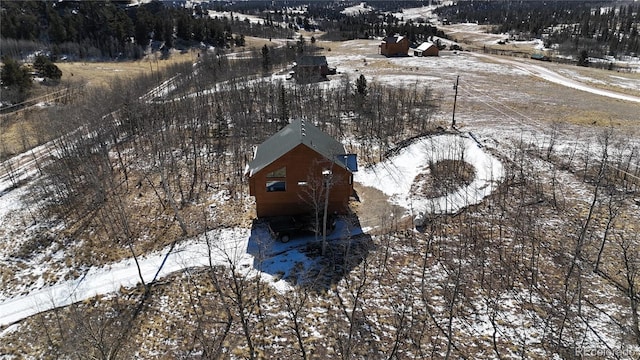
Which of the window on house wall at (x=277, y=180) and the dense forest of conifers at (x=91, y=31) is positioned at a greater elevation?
the dense forest of conifers at (x=91, y=31)

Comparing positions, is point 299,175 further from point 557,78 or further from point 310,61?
point 557,78

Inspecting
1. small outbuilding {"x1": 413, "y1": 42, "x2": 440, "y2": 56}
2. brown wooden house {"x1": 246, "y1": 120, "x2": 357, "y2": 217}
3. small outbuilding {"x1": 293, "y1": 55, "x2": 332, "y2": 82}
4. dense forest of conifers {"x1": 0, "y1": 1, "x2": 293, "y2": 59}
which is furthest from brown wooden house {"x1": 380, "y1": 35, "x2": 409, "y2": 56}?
brown wooden house {"x1": 246, "y1": 120, "x2": 357, "y2": 217}

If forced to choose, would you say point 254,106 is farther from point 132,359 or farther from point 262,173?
point 132,359

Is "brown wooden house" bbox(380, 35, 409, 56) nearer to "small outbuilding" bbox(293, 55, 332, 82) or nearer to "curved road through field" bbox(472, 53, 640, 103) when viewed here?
"curved road through field" bbox(472, 53, 640, 103)

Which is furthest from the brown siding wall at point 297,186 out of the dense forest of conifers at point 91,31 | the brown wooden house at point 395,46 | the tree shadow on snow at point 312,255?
the dense forest of conifers at point 91,31

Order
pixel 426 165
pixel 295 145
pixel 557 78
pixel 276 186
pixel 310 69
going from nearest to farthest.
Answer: pixel 295 145
pixel 276 186
pixel 426 165
pixel 310 69
pixel 557 78

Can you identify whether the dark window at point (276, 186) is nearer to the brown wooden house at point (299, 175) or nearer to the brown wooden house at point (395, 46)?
the brown wooden house at point (299, 175)

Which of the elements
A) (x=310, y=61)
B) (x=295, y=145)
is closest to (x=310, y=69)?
(x=310, y=61)
